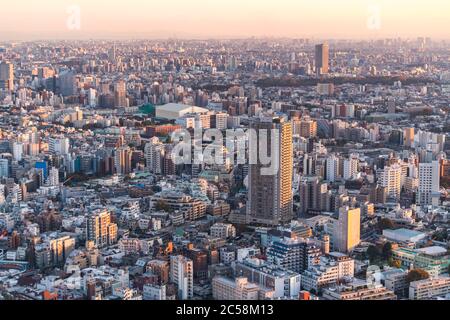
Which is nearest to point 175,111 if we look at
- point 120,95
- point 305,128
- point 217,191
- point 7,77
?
point 120,95

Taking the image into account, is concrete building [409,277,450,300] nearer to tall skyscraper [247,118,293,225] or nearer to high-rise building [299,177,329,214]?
tall skyscraper [247,118,293,225]

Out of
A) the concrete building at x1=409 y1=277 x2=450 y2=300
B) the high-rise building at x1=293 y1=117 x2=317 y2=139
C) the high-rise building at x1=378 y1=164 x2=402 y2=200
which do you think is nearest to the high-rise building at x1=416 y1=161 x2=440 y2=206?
the high-rise building at x1=378 y1=164 x2=402 y2=200

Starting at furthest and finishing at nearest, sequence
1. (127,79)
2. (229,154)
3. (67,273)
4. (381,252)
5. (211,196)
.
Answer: (127,79) → (229,154) → (211,196) → (381,252) → (67,273)

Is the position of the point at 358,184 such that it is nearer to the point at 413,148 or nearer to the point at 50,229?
the point at 413,148

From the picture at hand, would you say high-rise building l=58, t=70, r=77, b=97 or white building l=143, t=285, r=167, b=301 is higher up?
high-rise building l=58, t=70, r=77, b=97

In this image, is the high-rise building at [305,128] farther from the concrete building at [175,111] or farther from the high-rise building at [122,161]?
the high-rise building at [122,161]
